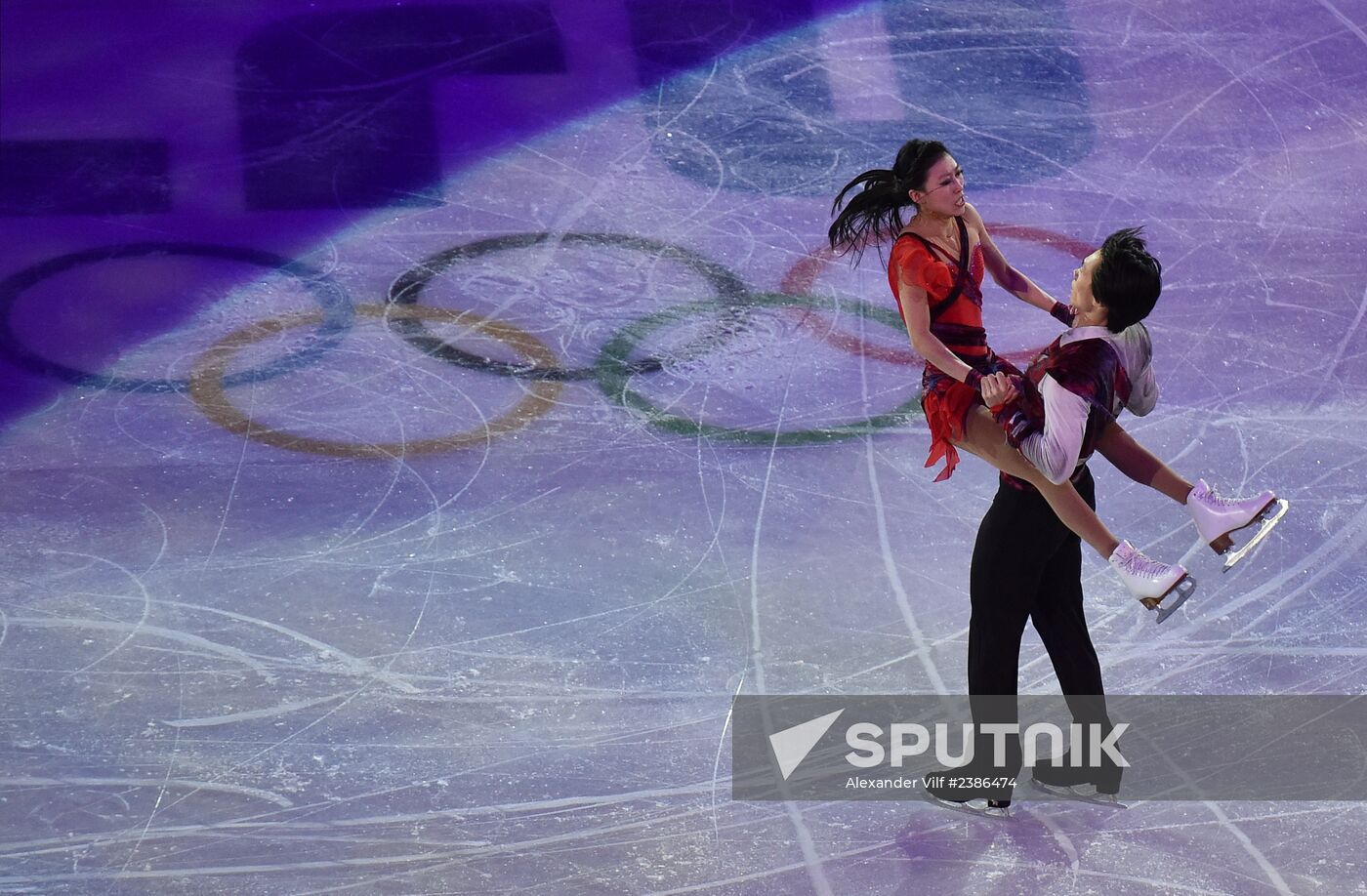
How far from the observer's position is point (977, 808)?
14.2ft

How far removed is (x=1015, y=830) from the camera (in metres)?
4.24

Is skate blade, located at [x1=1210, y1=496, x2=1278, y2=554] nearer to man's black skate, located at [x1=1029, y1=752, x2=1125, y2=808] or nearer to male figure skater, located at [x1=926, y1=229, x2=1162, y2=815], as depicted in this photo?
male figure skater, located at [x1=926, y1=229, x2=1162, y2=815]

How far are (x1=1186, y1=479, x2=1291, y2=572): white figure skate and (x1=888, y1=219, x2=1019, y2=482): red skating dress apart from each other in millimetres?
609

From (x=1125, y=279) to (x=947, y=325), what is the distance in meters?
0.66


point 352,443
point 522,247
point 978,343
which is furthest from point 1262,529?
point 522,247

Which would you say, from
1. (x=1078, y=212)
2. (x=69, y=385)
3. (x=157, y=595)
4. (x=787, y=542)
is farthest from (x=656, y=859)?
(x=1078, y=212)

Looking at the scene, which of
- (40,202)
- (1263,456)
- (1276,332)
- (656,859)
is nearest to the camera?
(656,859)

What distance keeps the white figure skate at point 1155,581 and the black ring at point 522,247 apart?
311 centimetres

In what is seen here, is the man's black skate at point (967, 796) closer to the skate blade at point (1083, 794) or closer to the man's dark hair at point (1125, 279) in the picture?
the skate blade at point (1083, 794)

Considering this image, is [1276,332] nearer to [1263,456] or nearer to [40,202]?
[1263,456]

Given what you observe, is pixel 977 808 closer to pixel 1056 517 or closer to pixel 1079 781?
pixel 1079 781

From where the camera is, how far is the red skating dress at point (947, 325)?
14.0ft

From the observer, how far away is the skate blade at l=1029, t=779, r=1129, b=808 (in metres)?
4.37

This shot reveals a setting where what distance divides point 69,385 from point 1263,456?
15.4 feet
